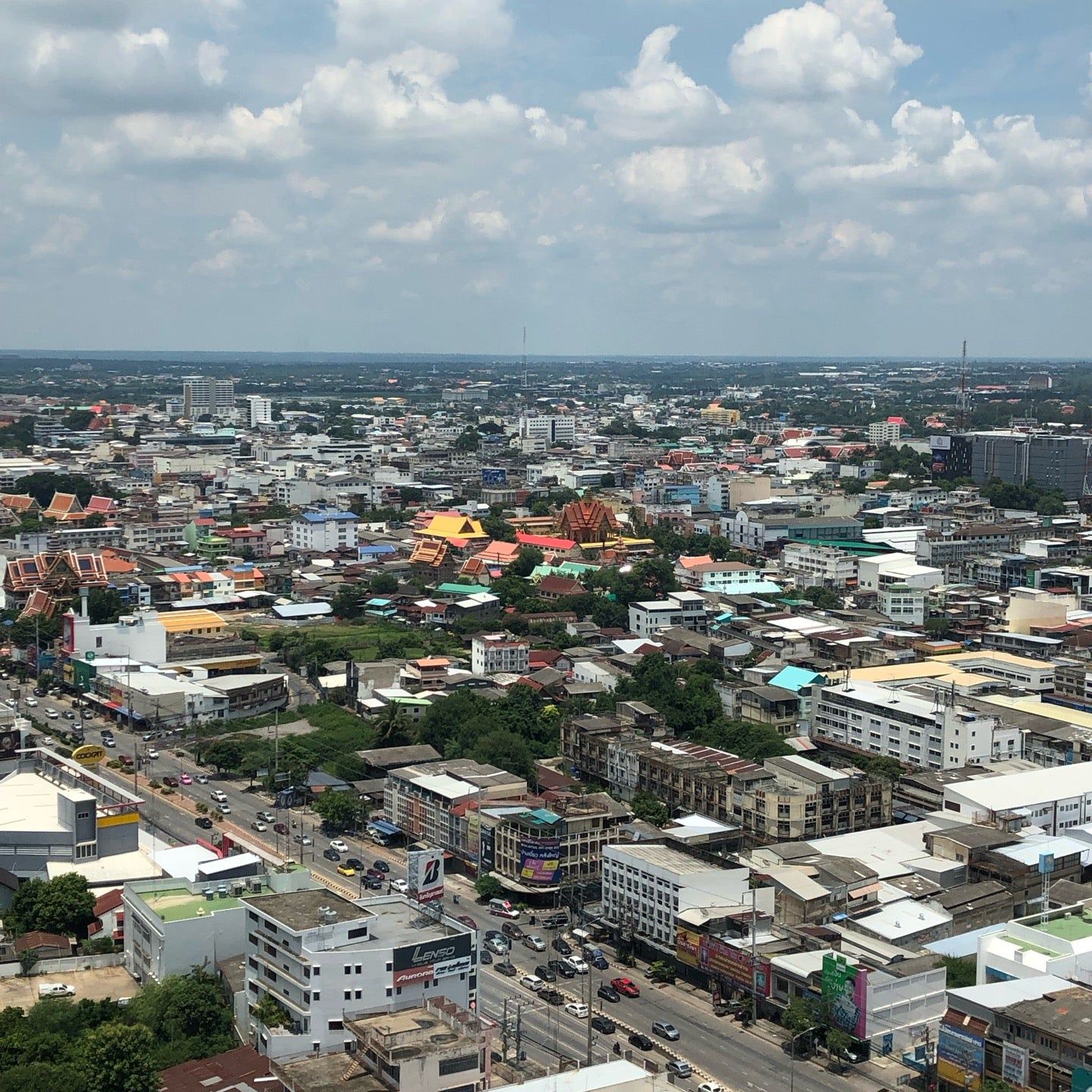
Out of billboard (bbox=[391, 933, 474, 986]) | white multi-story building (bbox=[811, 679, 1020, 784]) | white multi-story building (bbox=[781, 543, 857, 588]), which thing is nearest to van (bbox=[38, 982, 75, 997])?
billboard (bbox=[391, 933, 474, 986])

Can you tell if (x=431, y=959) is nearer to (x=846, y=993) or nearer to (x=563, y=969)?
(x=563, y=969)

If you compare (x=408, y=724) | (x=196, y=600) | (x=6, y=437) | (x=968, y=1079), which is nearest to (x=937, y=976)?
(x=968, y=1079)

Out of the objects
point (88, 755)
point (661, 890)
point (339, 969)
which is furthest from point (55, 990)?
point (88, 755)

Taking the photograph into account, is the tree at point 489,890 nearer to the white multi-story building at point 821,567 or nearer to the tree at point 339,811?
the tree at point 339,811

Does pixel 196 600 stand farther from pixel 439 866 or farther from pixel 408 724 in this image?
pixel 439 866

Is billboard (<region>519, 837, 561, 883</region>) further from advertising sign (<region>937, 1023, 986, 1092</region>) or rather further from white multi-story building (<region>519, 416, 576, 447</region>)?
white multi-story building (<region>519, 416, 576, 447</region>)

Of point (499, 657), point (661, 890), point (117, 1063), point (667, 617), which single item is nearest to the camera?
point (117, 1063)
